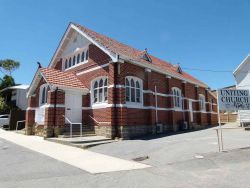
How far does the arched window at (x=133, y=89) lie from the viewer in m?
16.7

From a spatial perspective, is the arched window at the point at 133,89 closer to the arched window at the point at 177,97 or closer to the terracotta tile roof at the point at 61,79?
the terracotta tile roof at the point at 61,79

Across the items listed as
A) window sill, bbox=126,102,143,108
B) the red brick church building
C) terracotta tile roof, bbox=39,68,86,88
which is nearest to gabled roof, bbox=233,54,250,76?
the red brick church building

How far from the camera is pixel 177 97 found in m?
22.7

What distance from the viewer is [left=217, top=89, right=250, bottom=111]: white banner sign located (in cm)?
1090

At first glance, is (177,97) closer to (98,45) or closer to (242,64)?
(242,64)

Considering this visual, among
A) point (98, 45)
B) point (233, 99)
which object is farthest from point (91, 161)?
point (98, 45)

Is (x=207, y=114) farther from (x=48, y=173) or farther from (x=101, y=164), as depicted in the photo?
(x=48, y=173)

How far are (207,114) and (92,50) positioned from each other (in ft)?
57.1

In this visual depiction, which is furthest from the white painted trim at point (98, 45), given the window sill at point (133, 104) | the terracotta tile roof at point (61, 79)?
the terracotta tile roof at point (61, 79)

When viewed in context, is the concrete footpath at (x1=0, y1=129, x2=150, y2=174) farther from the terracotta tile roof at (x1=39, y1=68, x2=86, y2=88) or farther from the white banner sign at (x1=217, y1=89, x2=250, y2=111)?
the terracotta tile roof at (x1=39, y1=68, x2=86, y2=88)

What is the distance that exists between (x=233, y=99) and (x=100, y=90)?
936 centimetres

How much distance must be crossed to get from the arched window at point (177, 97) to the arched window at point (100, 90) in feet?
25.8

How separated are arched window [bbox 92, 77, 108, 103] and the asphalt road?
6778mm

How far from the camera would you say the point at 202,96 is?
1108 inches
